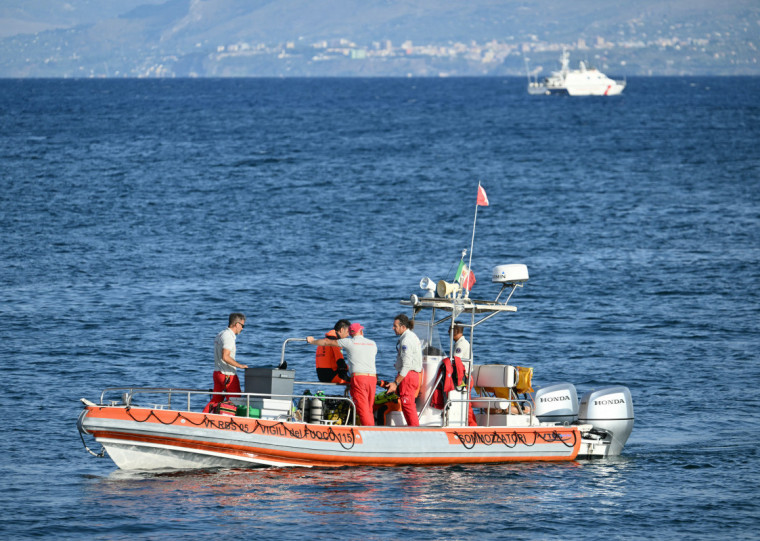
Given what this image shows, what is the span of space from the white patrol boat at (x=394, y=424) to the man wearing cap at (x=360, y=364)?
7.8 inches

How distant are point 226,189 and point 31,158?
58.4ft

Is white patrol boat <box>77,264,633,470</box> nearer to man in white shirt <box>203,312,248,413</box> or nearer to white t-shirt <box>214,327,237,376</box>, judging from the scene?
man in white shirt <box>203,312,248,413</box>

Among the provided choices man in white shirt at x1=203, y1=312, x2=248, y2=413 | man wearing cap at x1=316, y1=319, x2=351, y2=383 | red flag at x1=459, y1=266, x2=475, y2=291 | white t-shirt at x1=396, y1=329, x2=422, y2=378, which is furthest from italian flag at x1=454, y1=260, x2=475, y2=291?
man in white shirt at x1=203, y1=312, x2=248, y2=413

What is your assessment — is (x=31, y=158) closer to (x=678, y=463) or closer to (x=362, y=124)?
(x=362, y=124)

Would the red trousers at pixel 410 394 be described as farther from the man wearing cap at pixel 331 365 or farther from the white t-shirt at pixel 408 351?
the man wearing cap at pixel 331 365

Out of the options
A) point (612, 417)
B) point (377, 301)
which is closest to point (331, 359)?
point (612, 417)

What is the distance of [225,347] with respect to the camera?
16328mm

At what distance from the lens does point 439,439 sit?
54.5ft

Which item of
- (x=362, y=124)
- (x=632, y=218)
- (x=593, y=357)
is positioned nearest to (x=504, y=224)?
(x=632, y=218)

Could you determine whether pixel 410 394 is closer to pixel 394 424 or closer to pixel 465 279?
pixel 394 424

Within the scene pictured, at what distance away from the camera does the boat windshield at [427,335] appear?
1744 cm

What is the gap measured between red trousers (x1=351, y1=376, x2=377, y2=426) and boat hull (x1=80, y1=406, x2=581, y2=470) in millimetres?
269

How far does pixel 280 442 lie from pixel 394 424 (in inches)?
77.3

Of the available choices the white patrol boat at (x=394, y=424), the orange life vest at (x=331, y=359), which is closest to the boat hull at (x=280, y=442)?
the white patrol boat at (x=394, y=424)
